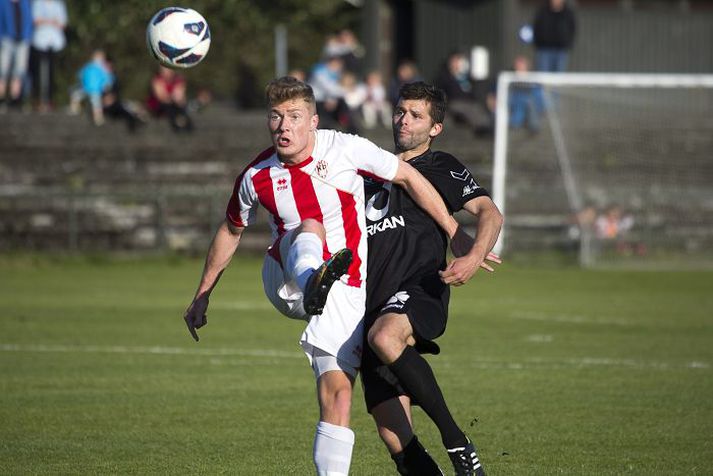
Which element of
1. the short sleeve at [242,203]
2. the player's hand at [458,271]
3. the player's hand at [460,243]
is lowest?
the player's hand at [458,271]

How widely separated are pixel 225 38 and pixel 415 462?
1551 inches

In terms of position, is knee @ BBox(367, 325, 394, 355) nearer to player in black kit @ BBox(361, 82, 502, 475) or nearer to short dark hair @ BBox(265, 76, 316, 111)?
player in black kit @ BBox(361, 82, 502, 475)

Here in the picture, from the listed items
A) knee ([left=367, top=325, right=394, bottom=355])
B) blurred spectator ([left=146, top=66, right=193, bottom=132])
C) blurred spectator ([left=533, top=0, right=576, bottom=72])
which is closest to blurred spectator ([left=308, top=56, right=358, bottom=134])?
blurred spectator ([left=146, top=66, right=193, bottom=132])

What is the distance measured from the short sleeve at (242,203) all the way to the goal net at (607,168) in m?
15.7

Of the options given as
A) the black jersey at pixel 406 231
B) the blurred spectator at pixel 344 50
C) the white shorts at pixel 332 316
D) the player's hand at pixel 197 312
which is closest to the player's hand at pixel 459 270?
the black jersey at pixel 406 231

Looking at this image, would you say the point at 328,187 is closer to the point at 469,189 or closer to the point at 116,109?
the point at 469,189

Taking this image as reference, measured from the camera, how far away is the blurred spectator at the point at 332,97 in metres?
24.7

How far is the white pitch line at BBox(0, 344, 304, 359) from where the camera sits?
12.7 meters

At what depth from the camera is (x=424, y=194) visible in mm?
6738

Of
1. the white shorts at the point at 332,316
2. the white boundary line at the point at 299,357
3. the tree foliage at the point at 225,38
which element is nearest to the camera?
the white shorts at the point at 332,316

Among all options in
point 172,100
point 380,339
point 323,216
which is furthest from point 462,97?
point 380,339

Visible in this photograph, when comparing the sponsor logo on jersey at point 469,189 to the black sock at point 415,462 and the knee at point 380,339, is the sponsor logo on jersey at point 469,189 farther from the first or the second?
the black sock at point 415,462

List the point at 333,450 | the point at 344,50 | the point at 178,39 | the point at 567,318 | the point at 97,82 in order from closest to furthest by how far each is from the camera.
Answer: the point at 333,450 < the point at 178,39 < the point at 567,318 < the point at 97,82 < the point at 344,50

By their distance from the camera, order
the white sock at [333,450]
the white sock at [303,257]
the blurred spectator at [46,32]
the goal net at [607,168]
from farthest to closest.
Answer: the blurred spectator at [46,32] → the goal net at [607,168] → the white sock at [333,450] → the white sock at [303,257]
